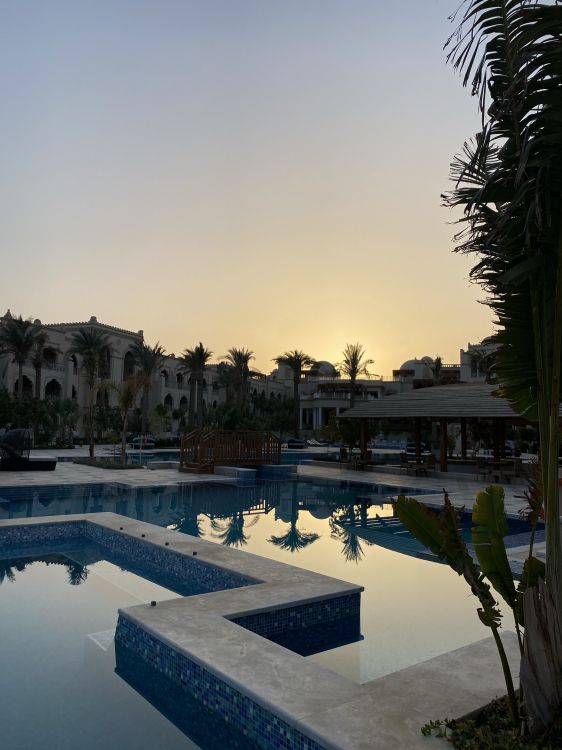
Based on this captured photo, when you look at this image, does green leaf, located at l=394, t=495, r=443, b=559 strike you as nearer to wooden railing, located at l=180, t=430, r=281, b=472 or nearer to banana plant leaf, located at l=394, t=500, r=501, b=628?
banana plant leaf, located at l=394, t=500, r=501, b=628

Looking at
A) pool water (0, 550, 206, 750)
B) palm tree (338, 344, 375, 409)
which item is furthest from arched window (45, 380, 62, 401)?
pool water (0, 550, 206, 750)

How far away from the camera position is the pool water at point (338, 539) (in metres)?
6.76

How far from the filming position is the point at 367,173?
595 inches

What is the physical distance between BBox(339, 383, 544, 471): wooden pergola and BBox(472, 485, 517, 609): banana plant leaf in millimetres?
18018

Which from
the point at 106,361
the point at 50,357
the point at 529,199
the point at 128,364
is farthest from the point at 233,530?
the point at 128,364

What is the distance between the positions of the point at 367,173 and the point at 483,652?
1233cm

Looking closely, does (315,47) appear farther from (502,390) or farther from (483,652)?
(483,652)

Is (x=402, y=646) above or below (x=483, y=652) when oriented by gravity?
below

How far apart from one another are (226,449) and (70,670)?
62.6 feet

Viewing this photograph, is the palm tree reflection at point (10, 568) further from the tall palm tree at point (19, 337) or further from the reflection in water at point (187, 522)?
the tall palm tree at point (19, 337)

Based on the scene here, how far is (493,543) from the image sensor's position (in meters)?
3.85

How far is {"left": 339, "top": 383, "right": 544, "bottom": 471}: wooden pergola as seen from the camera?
22.7 meters

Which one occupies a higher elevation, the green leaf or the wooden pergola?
the wooden pergola

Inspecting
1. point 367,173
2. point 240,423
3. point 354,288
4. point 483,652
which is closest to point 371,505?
point 354,288
